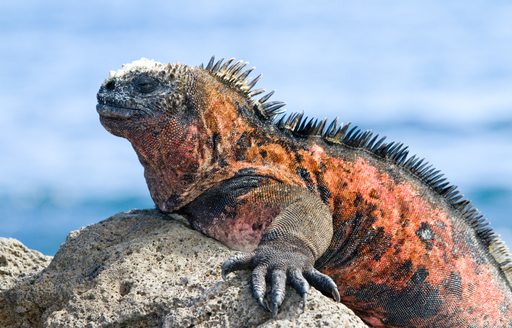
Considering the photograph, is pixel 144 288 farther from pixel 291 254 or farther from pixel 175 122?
pixel 175 122

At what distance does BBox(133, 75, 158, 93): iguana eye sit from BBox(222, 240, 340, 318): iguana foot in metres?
1.46

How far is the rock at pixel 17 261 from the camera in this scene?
6.52 m

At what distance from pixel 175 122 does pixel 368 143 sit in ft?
5.00

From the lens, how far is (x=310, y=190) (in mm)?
6125

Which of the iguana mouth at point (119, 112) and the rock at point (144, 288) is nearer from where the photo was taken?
the rock at point (144, 288)

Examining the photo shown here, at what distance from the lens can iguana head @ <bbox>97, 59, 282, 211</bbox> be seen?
5926 mm

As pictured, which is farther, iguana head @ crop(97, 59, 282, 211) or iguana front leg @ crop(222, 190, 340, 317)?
iguana head @ crop(97, 59, 282, 211)

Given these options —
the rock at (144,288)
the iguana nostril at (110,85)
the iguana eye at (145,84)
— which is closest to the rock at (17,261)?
the rock at (144,288)

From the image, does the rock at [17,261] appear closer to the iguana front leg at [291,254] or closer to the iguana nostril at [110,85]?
the iguana nostril at [110,85]

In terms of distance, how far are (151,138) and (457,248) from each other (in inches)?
96.7

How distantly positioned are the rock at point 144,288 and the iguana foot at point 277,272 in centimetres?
6

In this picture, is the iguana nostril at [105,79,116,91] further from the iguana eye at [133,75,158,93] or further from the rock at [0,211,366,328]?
the rock at [0,211,366,328]

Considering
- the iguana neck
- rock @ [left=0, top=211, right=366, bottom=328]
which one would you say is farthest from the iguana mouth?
rock @ [left=0, top=211, right=366, bottom=328]

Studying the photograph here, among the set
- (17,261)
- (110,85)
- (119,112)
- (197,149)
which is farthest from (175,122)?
(17,261)
